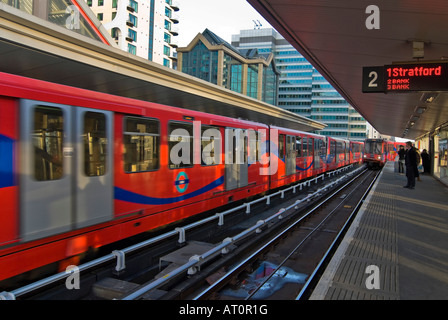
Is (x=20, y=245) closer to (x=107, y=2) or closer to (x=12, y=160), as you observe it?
(x=12, y=160)

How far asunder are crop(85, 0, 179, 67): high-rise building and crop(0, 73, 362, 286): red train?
54.0 m

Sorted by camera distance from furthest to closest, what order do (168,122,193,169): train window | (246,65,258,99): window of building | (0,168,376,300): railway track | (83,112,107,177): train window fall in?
(246,65,258,99): window of building < (168,122,193,169): train window < (83,112,107,177): train window < (0,168,376,300): railway track

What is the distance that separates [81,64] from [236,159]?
372 inches

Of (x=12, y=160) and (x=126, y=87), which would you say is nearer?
(x=12, y=160)

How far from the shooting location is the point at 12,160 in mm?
4098

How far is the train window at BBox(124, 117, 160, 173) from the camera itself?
6.00m

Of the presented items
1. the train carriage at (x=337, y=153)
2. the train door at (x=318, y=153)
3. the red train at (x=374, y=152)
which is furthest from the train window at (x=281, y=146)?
the red train at (x=374, y=152)

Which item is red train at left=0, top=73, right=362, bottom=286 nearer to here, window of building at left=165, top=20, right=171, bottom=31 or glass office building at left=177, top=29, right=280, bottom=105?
glass office building at left=177, top=29, right=280, bottom=105

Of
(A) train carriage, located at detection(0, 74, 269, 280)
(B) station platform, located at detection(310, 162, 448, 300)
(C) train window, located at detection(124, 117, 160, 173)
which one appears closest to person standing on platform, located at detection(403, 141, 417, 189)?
(B) station platform, located at detection(310, 162, 448, 300)

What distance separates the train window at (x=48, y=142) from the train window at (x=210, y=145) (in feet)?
13.6

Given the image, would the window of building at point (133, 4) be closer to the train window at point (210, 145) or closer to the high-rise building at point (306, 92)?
the train window at point (210, 145)

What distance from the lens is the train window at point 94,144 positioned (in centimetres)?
516

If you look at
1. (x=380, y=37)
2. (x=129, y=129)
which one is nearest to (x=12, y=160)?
(x=129, y=129)

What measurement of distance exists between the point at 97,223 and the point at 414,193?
1230cm
